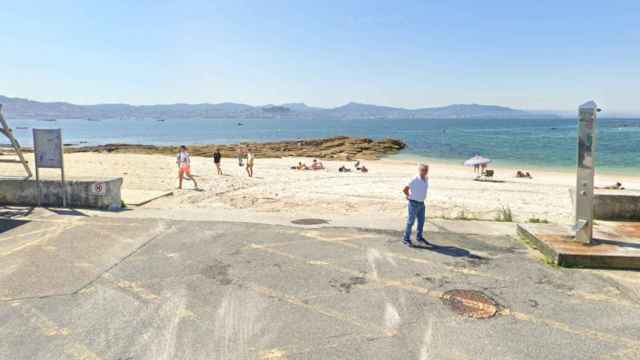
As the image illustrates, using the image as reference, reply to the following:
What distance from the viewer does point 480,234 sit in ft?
29.3

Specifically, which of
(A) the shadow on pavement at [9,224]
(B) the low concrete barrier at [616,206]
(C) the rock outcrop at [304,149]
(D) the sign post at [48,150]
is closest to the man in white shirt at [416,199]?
(B) the low concrete barrier at [616,206]

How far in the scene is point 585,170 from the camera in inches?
291

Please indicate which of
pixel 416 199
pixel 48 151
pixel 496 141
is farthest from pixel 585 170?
pixel 496 141

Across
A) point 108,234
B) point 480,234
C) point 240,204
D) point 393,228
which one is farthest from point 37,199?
point 480,234

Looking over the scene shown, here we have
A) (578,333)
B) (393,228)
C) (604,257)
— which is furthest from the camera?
(393,228)

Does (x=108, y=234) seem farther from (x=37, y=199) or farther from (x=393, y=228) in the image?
(x=393, y=228)

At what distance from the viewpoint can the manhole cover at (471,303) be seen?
5.34 meters

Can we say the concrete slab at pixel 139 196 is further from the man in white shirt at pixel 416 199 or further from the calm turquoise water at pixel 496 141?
the calm turquoise water at pixel 496 141

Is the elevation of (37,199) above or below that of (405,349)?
above

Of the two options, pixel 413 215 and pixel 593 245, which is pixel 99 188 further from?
pixel 593 245

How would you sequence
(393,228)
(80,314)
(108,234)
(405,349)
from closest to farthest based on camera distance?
(405,349) → (80,314) → (108,234) → (393,228)

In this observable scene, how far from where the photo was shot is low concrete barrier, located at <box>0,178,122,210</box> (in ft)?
36.1

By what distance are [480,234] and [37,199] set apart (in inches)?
414

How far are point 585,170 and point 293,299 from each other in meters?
5.32
